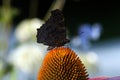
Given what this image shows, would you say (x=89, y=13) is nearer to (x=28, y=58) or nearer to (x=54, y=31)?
(x=28, y=58)

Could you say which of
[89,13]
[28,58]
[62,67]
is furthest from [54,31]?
[89,13]

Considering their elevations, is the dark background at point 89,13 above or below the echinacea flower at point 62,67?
above

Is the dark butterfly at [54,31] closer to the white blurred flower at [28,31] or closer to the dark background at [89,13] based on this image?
the white blurred flower at [28,31]

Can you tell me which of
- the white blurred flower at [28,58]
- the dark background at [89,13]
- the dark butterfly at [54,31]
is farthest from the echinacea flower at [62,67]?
the dark background at [89,13]

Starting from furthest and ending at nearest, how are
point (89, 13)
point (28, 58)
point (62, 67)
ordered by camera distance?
point (89, 13) < point (28, 58) < point (62, 67)

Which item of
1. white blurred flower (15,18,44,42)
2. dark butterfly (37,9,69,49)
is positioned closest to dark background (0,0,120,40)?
white blurred flower (15,18,44,42)

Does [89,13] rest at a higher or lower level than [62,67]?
higher
